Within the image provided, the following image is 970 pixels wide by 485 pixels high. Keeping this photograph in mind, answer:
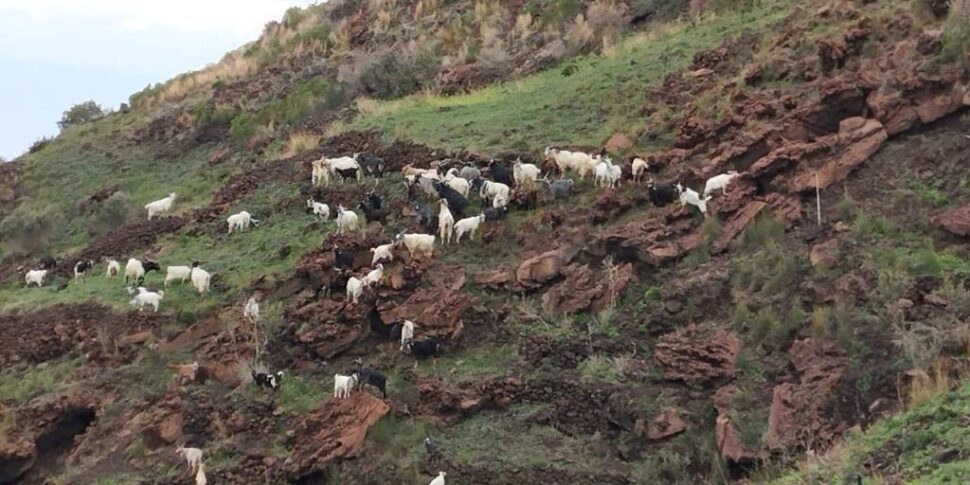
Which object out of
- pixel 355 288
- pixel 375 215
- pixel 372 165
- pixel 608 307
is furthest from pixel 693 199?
A: pixel 372 165

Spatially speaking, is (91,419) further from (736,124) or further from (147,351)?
(736,124)

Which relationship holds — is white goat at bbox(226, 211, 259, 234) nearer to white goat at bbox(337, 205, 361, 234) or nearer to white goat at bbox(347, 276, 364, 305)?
white goat at bbox(337, 205, 361, 234)

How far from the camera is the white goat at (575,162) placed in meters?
20.0

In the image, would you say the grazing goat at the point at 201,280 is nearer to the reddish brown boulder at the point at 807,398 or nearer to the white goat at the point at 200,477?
the white goat at the point at 200,477

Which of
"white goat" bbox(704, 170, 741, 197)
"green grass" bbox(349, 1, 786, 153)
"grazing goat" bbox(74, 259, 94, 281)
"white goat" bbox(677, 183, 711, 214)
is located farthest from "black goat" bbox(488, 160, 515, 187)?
"grazing goat" bbox(74, 259, 94, 281)

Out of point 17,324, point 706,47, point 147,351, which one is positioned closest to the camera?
point 147,351

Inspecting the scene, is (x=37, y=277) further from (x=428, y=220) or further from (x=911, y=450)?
(x=911, y=450)

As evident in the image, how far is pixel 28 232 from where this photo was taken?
95.6 ft

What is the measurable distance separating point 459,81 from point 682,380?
63.5ft

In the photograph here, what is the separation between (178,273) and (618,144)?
908 cm

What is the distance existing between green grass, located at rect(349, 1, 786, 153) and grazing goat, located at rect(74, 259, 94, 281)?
768cm

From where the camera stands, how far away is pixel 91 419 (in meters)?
17.3

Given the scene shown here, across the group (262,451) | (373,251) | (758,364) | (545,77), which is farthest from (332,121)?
(758,364)

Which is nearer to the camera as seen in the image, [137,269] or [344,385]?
[344,385]
